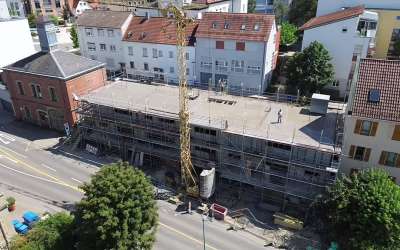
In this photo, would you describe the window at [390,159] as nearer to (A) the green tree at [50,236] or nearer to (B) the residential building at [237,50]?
(B) the residential building at [237,50]

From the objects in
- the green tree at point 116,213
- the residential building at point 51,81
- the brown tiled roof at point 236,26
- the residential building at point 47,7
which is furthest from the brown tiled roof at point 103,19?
the residential building at point 47,7

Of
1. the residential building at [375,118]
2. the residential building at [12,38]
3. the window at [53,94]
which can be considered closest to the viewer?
the residential building at [375,118]

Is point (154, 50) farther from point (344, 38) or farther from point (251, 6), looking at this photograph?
point (251, 6)

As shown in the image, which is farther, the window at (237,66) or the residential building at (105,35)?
the residential building at (105,35)

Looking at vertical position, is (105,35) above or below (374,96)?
above

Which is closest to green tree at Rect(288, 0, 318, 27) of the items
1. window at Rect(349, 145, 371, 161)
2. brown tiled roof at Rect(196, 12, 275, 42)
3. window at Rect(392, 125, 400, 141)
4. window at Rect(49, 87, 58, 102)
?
brown tiled roof at Rect(196, 12, 275, 42)

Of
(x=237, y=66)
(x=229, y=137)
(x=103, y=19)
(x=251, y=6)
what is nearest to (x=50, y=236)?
(x=229, y=137)
